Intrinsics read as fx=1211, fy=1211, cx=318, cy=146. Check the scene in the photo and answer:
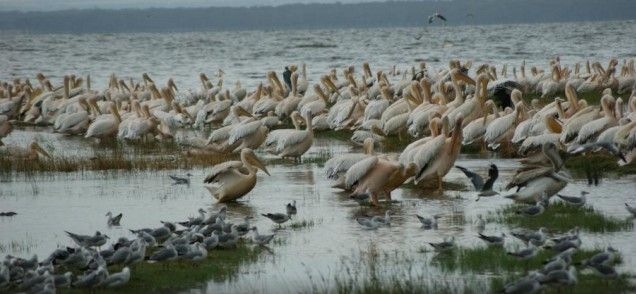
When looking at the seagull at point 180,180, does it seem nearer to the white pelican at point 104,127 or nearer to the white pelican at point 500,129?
the white pelican at point 500,129

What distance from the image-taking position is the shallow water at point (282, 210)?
857cm

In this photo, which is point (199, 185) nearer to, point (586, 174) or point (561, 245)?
point (586, 174)

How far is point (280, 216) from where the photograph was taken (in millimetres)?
10062

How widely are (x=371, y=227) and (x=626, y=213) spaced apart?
222 cm

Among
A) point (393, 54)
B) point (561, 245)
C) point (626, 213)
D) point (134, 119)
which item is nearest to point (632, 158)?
point (626, 213)

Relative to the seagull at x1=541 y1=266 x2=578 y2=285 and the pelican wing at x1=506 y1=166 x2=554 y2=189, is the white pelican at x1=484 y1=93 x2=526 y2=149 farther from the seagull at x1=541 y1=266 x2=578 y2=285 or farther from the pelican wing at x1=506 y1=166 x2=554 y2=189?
the seagull at x1=541 y1=266 x2=578 y2=285

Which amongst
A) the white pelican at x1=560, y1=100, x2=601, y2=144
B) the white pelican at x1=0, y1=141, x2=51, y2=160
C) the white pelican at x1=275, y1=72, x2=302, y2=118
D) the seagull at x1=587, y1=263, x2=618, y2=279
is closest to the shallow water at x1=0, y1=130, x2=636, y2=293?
the seagull at x1=587, y1=263, x2=618, y2=279

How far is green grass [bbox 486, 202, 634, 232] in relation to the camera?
Answer: 376 inches

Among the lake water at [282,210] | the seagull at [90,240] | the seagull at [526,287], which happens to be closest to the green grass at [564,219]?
the lake water at [282,210]

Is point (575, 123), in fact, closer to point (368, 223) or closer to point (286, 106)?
point (368, 223)

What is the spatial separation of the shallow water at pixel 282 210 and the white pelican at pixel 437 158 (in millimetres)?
202

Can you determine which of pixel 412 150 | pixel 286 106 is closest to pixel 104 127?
pixel 286 106

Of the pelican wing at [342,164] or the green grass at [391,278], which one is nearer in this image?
the green grass at [391,278]

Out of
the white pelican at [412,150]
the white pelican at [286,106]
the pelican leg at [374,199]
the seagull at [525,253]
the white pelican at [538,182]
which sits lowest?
the seagull at [525,253]
